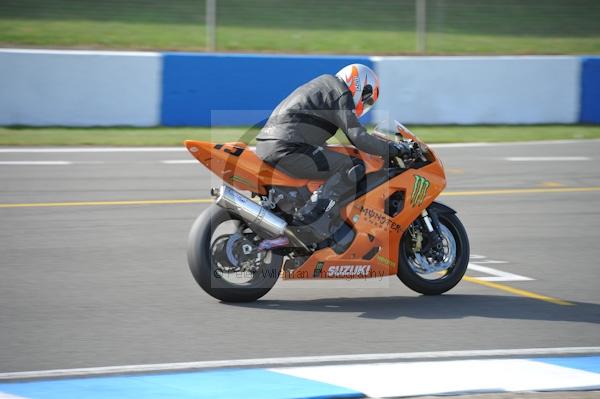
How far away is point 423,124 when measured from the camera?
1761 cm

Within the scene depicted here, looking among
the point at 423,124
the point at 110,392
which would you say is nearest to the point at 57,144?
the point at 423,124

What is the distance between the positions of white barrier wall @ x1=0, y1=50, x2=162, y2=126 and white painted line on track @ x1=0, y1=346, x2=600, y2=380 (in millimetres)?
10689

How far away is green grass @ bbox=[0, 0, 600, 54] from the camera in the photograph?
59.5 ft

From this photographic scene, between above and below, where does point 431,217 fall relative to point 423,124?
below

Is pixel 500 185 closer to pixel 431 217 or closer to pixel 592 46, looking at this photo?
pixel 431 217

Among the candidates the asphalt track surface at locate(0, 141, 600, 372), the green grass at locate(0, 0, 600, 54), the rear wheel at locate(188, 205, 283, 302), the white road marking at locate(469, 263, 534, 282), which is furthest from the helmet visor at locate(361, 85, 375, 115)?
the green grass at locate(0, 0, 600, 54)

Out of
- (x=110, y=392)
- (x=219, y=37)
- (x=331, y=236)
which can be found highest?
(x=219, y=37)

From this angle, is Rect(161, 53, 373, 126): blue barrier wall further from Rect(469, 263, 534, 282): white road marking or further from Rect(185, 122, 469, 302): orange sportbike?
Rect(185, 122, 469, 302): orange sportbike

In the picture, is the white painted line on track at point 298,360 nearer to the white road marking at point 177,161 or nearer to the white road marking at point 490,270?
the white road marking at point 490,270

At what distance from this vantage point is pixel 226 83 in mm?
16641

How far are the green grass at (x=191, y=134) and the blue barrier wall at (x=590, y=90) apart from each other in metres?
0.24

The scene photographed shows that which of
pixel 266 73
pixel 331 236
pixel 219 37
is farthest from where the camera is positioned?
pixel 219 37

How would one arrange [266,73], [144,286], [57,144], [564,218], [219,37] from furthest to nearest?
[219,37] → [266,73] → [57,144] → [564,218] → [144,286]

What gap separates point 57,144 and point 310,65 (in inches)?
173
